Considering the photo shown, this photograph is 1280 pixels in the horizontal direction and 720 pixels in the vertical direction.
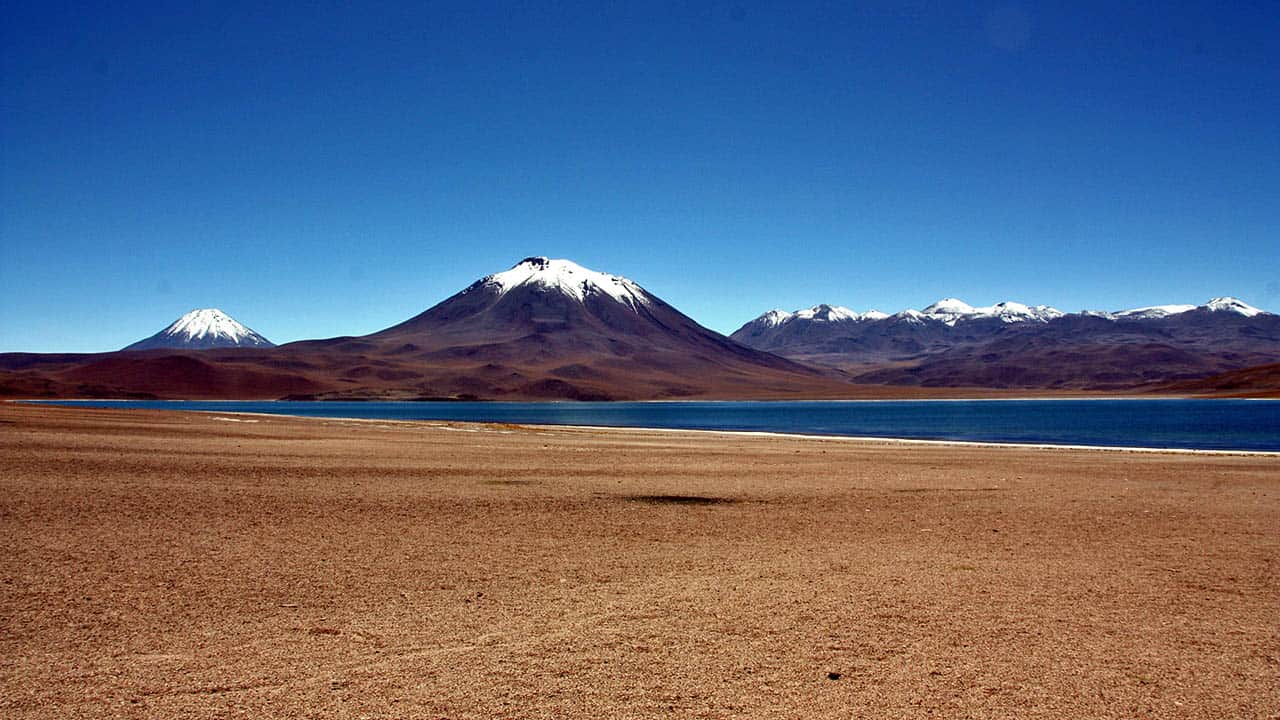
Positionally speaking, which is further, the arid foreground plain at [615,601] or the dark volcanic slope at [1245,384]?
the dark volcanic slope at [1245,384]

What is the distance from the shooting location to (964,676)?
259 inches

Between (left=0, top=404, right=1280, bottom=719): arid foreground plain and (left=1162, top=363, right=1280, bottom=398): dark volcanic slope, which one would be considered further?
(left=1162, top=363, right=1280, bottom=398): dark volcanic slope

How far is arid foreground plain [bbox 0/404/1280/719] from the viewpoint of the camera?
243 inches

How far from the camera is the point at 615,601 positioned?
8.67 meters

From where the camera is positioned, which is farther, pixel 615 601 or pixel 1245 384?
pixel 1245 384

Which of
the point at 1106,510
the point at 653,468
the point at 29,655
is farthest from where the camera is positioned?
the point at 653,468

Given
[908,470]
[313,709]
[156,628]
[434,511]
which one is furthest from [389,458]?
[313,709]

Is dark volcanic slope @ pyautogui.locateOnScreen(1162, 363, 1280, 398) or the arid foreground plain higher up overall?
dark volcanic slope @ pyautogui.locateOnScreen(1162, 363, 1280, 398)

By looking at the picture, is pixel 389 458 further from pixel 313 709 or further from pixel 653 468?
pixel 313 709

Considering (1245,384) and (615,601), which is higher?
(1245,384)

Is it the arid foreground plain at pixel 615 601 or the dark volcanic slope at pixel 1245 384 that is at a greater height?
the dark volcanic slope at pixel 1245 384

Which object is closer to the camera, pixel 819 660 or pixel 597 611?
pixel 819 660

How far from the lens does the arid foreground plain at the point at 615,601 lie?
20.2 ft

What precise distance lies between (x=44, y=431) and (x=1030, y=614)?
28.4 m
